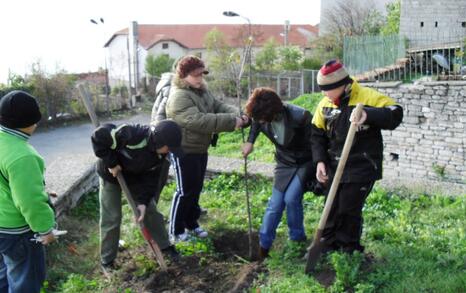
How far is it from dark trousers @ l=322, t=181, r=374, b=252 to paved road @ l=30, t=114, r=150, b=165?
12657 mm

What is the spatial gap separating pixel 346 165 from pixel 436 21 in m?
13.4

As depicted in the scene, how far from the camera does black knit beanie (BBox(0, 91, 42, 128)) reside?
3.07 metres

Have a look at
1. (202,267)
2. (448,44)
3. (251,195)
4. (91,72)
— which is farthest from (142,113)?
(202,267)

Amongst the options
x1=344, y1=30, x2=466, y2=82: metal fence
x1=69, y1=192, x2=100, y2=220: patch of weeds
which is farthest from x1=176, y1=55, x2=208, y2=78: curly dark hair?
x1=344, y1=30, x2=466, y2=82: metal fence

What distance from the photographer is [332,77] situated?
3621mm

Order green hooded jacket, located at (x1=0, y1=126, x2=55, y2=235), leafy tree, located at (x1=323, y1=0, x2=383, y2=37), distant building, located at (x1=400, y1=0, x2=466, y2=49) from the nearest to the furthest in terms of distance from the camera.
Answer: green hooded jacket, located at (x1=0, y1=126, x2=55, y2=235), distant building, located at (x1=400, y1=0, x2=466, y2=49), leafy tree, located at (x1=323, y1=0, x2=383, y2=37)

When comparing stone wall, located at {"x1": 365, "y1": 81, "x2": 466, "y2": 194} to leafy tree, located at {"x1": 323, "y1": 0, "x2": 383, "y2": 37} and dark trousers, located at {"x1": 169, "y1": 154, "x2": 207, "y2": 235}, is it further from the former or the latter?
leafy tree, located at {"x1": 323, "y1": 0, "x2": 383, "y2": 37}

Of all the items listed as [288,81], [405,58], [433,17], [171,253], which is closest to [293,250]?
[171,253]

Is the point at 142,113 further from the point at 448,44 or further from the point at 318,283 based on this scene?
the point at 318,283

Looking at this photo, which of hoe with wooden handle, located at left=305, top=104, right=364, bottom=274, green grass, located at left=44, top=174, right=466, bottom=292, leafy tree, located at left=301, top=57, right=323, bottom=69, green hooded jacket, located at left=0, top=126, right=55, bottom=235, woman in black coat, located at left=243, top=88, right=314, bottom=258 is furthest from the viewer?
leafy tree, located at left=301, top=57, right=323, bottom=69

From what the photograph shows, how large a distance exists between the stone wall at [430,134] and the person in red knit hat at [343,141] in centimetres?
553

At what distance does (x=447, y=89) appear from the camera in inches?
368

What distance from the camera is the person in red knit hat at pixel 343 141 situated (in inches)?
142

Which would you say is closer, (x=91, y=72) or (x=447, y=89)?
(x=447, y=89)
